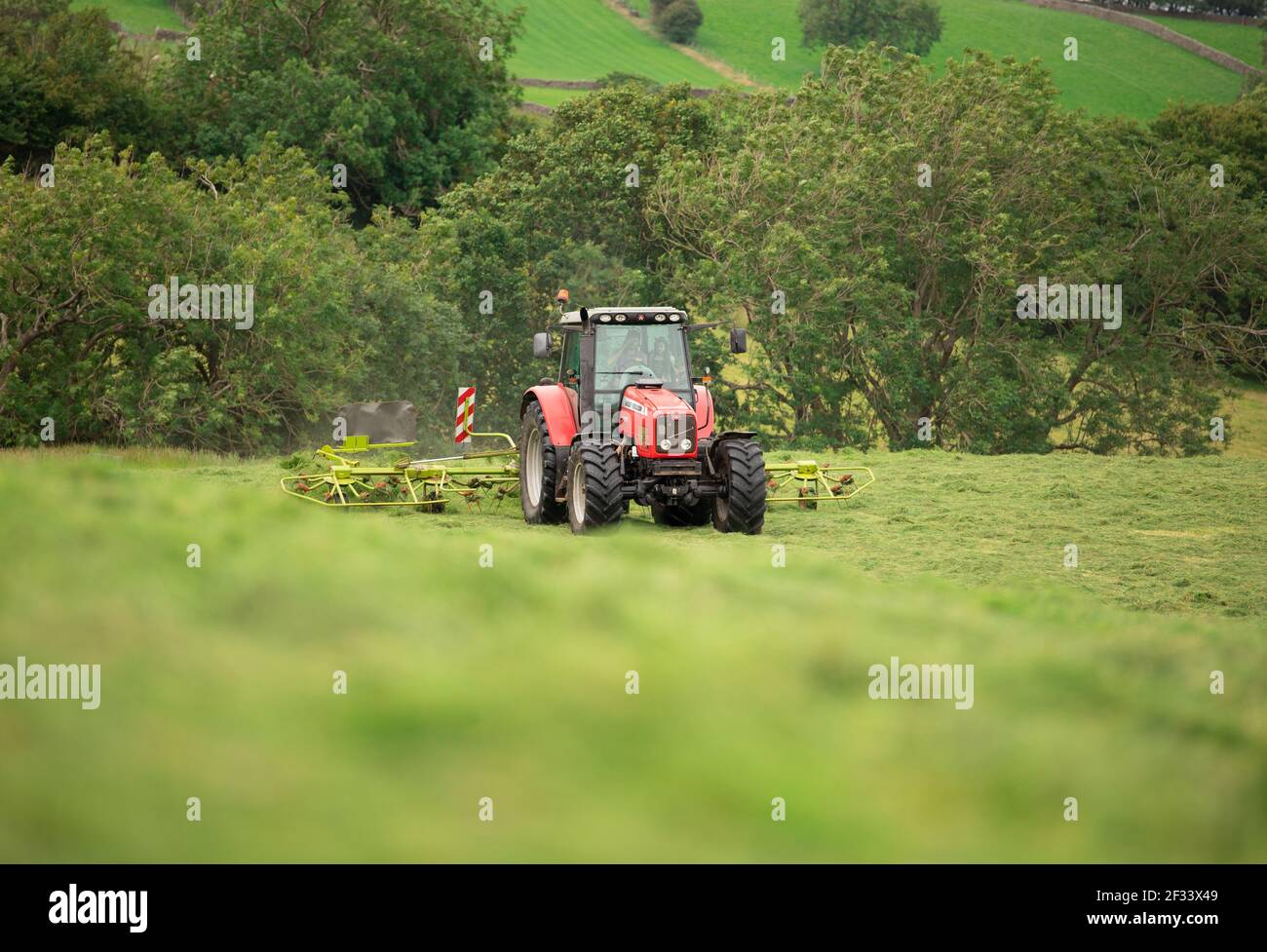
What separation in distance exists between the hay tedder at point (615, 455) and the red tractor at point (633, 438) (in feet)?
0.04

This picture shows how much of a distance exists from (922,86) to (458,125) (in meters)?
16.7

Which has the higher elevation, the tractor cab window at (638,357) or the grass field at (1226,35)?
the grass field at (1226,35)

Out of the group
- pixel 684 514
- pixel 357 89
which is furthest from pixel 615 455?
pixel 357 89

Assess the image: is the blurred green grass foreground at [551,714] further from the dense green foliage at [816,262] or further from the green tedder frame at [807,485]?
the dense green foliage at [816,262]

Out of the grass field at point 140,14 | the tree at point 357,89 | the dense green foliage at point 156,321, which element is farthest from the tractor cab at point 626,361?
the grass field at point 140,14

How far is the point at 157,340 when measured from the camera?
22.1 m

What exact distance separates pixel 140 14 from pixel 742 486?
49.9m

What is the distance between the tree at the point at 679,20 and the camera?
216 feet

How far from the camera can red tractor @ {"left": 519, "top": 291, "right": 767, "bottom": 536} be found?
13680mm

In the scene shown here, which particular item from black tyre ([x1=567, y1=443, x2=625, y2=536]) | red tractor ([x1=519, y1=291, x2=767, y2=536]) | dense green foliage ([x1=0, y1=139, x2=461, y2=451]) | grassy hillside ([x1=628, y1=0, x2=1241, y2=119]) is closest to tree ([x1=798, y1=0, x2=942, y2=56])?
grassy hillside ([x1=628, y1=0, x2=1241, y2=119])

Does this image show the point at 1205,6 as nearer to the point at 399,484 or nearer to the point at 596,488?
the point at 399,484

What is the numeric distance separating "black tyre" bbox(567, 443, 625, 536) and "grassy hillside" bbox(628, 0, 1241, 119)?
151ft

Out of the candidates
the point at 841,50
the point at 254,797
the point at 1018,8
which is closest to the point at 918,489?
the point at 254,797

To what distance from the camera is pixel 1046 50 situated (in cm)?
6109
